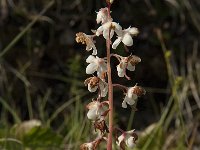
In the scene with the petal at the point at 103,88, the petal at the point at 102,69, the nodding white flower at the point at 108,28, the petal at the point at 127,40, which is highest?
the nodding white flower at the point at 108,28

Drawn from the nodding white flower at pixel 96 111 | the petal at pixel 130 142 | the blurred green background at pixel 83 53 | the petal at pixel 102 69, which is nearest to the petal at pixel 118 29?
the petal at pixel 102 69

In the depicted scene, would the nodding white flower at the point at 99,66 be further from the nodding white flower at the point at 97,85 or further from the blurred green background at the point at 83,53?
the blurred green background at the point at 83,53

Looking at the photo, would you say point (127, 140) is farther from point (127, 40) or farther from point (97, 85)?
point (127, 40)

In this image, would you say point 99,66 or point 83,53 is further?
point 83,53

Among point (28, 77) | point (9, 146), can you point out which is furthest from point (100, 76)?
point (28, 77)

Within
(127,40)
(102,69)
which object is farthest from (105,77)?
(127,40)

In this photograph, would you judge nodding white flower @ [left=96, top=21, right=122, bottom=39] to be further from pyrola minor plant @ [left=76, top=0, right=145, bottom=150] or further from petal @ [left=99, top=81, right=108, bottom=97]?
petal @ [left=99, top=81, right=108, bottom=97]

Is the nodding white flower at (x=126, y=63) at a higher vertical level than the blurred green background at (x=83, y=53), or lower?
lower

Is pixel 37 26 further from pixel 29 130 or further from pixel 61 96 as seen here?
pixel 29 130
